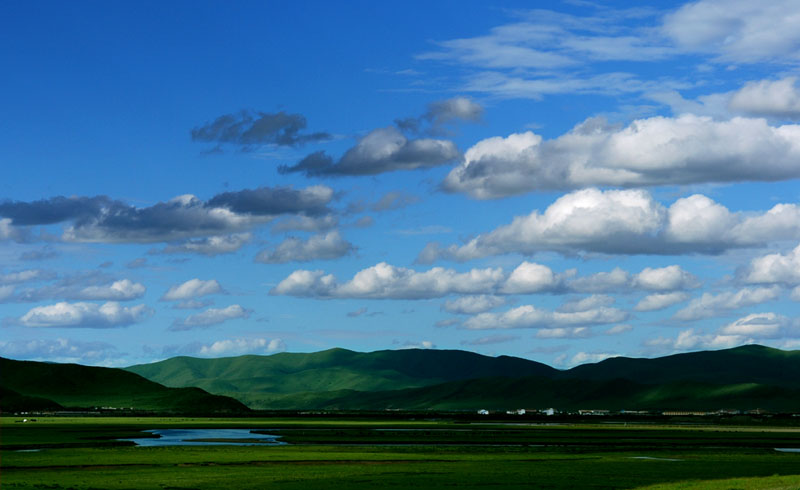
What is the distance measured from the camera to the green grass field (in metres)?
69.6

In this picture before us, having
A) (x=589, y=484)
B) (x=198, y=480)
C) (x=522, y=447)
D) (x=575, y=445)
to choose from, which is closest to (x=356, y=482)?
(x=198, y=480)

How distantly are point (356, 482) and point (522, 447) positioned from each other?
155ft

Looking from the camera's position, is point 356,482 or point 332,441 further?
point 332,441

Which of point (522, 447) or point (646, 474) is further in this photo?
point (522, 447)

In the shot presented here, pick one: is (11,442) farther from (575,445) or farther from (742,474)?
(742,474)

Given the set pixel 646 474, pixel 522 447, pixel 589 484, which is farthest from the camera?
pixel 522 447

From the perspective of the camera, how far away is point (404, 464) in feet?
285

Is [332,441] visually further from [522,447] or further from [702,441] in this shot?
[702,441]

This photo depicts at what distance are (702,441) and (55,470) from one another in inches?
3377

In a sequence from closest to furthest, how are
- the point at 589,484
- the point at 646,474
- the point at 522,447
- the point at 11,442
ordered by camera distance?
the point at 589,484
the point at 646,474
the point at 522,447
the point at 11,442

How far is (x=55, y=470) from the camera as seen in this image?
8012 centimetres

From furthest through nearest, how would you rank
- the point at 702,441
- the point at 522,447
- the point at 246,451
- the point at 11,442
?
the point at 702,441, the point at 11,442, the point at 522,447, the point at 246,451

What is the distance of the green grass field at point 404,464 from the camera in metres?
69.6

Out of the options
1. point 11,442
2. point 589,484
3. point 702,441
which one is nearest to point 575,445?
point 702,441
